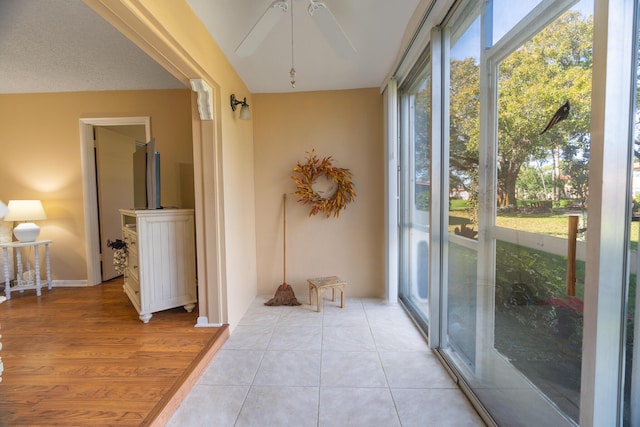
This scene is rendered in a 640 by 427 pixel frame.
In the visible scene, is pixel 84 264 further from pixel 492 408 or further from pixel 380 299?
pixel 492 408

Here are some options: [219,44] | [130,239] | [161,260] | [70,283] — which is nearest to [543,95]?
[219,44]

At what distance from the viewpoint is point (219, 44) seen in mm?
2123

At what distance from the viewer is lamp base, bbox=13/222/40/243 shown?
2939mm

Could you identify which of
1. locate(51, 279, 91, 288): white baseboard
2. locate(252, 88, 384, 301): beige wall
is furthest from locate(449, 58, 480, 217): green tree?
locate(51, 279, 91, 288): white baseboard

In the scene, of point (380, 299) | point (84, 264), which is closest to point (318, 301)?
point (380, 299)

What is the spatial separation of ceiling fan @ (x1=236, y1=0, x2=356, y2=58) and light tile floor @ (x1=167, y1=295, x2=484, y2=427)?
2127 mm

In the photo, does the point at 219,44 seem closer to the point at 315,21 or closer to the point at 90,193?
the point at 315,21

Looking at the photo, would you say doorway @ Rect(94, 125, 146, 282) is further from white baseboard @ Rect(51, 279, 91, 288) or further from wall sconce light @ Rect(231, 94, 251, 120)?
wall sconce light @ Rect(231, 94, 251, 120)

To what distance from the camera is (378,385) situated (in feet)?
5.22

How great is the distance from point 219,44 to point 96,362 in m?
2.54

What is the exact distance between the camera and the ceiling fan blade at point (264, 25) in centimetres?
137

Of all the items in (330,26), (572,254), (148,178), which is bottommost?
(572,254)

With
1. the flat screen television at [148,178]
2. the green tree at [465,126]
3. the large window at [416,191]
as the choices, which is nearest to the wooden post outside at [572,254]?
the green tree at [465,126]

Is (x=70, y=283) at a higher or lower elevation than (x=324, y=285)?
lower
